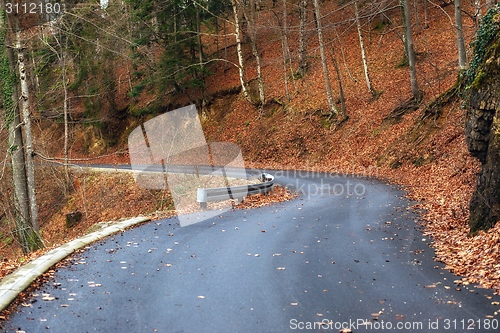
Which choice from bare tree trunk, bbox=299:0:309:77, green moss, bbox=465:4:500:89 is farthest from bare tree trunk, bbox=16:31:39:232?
bare tree trunk, bbox=299:0:309:77

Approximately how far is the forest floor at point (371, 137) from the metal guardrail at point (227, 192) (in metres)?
5.72

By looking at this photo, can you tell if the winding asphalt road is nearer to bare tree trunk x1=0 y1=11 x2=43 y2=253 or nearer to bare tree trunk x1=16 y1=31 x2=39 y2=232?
bare tree trunk x1=0 y1=11 x2=43 y2=253

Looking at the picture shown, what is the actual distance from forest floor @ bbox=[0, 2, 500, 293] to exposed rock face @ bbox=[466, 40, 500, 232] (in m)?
0.49

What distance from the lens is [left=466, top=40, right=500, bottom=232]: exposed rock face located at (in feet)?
28.2

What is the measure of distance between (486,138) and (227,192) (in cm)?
903

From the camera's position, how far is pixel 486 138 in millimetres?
9586

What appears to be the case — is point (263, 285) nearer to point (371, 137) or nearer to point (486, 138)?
point (486, 138)

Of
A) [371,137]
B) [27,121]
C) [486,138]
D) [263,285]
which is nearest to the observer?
[263,285]

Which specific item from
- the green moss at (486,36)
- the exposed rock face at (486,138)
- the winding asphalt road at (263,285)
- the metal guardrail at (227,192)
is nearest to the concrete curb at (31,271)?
the winding asphalt road at (263,285)

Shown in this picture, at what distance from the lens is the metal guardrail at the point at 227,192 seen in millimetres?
15406

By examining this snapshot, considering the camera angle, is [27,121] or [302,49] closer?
[27,121]

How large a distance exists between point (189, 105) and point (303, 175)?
2031 cm

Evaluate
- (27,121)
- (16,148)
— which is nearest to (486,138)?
(27,121)

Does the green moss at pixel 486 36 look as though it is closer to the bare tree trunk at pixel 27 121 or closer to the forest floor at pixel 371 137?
the forest floor at pixel 371 137
